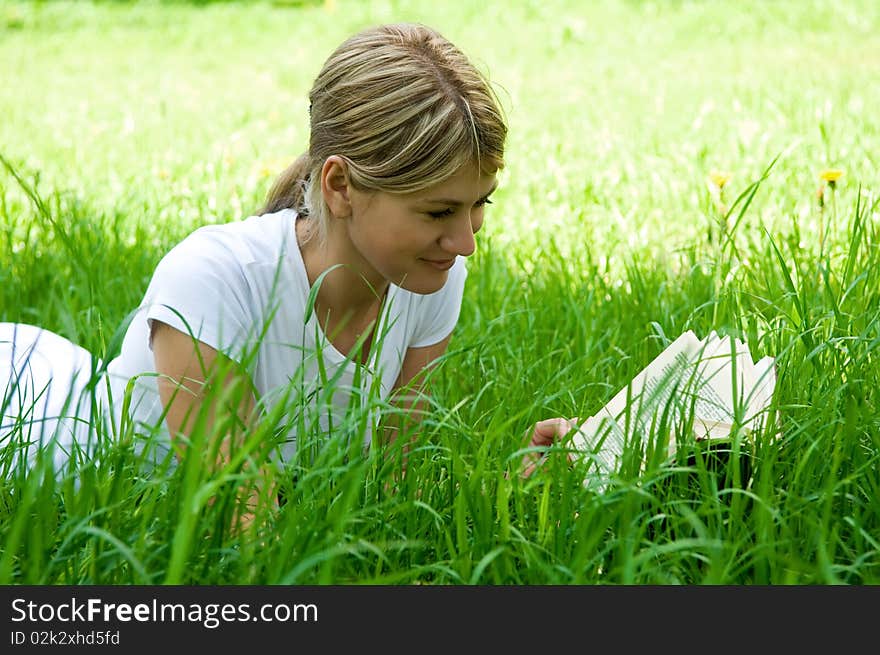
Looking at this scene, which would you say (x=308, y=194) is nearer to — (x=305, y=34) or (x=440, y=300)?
(x=440, y=300)

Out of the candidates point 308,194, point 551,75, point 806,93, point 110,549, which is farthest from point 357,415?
point 551,75

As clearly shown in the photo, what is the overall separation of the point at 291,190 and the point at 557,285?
1.01 meters

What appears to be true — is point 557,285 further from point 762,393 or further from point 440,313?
point 762,393

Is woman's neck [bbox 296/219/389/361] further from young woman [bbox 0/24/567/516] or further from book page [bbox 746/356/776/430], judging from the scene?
book page [bbox 746/356/776/430]

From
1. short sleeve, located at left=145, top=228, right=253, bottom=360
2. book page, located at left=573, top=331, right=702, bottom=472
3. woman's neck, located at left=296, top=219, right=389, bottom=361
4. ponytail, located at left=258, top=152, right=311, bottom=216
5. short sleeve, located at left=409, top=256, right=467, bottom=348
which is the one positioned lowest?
book page, located at left=573, top=331, right=702, bottom=472

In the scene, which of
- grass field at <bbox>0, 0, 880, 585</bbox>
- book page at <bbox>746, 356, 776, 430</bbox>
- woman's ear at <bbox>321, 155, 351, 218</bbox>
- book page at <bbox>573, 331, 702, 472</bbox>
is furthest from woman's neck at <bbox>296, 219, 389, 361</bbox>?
book page at <bbox>746, 356, 776, 430</bbox>

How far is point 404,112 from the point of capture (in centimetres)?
214

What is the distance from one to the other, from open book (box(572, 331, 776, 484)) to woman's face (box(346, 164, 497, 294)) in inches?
16.9

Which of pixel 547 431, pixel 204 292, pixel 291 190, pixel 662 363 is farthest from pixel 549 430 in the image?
pixel 291 190

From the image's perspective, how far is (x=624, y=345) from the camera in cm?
278

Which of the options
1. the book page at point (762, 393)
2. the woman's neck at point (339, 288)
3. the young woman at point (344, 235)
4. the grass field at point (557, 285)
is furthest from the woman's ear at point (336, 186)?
the book page at point (762, 393)

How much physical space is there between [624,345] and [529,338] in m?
0.26

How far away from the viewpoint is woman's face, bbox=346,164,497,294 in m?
2.12
